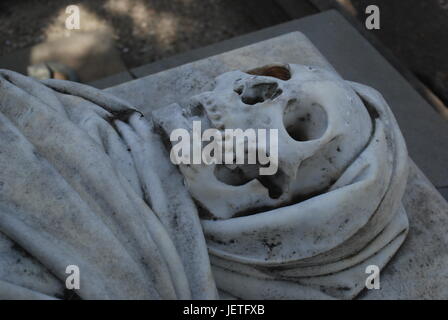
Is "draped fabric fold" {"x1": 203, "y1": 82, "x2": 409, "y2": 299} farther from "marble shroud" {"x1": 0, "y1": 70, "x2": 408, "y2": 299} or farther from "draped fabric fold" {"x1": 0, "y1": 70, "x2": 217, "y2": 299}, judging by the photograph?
"draped fabric fold" {"x1": 0, "y1": 70, "x2": 217, "y2": 299}

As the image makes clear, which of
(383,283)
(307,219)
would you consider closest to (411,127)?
(383,283)

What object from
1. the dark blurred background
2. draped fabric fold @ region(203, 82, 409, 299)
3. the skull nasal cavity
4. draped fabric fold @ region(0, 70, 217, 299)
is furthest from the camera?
the dark blurred background

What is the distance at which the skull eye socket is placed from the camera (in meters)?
1.51

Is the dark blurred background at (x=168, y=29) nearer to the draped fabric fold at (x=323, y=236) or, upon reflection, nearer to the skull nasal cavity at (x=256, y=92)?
the draped fabric fold at (x=323, y=236)

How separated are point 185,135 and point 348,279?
0.61 meters

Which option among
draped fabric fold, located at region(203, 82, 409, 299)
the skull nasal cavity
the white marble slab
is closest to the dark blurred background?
the white marble slab

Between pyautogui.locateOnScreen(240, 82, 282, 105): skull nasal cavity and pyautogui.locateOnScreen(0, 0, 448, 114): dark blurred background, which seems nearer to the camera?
pyautogui.locateOnScreen(240, 82, 282, 105): skull nasal cavity

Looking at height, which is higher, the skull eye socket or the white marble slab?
the skull eye socket

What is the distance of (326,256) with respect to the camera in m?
1.52

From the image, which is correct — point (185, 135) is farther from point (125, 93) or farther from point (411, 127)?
point (411, 127)

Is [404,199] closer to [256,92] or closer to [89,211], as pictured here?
[256,92]

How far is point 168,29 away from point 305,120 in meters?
2.35

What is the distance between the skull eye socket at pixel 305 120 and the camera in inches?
59.6

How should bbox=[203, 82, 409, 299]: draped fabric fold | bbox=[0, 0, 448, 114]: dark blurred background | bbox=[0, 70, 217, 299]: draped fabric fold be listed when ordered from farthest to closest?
bbox=[0, 0, 448, 114]: dark blurred background, bbox=[203, 82, 409, 299]: draped fabric fold, bbox=[0, 70, 217, 299]: draped fabric fold
